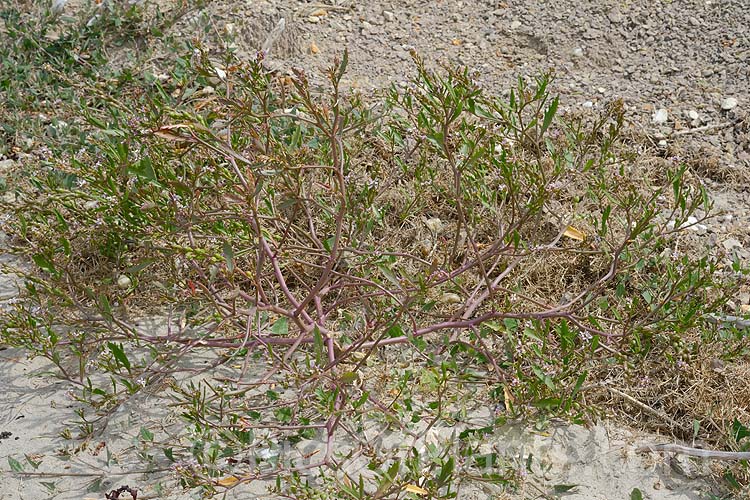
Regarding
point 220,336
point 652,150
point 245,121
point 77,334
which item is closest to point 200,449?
point 220,336

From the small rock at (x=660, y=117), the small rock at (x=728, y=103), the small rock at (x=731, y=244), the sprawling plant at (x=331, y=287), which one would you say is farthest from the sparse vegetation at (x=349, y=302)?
the small rock at (x=728, y=103)

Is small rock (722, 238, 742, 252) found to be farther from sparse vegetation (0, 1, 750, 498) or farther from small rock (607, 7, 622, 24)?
small rock (607, 7, 622, 24)

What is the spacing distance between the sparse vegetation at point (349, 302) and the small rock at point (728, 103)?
601 millimetres

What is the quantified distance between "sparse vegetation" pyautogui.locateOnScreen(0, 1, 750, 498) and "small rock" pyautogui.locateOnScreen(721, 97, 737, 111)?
1.97 ft

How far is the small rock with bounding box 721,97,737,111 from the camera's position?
11.4 feet

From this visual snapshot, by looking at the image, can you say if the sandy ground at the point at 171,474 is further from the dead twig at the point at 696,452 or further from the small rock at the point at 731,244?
the small rock at the point at 731,244

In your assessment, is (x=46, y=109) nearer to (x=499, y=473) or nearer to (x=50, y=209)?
(x=50, y=209)

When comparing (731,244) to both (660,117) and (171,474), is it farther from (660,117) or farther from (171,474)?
(171,474)

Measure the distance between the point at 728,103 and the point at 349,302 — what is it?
1.98 m

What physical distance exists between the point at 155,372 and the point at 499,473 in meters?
1.01

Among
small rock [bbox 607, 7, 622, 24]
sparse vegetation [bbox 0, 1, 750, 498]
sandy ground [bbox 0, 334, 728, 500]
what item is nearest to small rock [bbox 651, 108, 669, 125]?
sparse vegetation [bbox 0, 1, 750, 498]

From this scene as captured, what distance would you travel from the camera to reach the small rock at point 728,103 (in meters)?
3.47

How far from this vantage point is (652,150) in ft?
11.1

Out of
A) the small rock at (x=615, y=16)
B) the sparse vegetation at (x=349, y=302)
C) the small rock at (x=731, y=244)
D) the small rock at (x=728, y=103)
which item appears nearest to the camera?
the sparse vegetation at (x=349, y=302)
